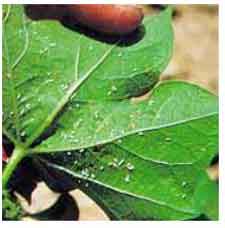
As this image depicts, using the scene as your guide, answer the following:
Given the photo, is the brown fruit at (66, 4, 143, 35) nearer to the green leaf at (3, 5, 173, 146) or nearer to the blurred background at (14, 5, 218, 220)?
the green leaf at (3, 5, 173, 146)

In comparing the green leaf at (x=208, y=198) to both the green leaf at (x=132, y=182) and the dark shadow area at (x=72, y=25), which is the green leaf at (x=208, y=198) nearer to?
the green leaf at (x=132, y=182)

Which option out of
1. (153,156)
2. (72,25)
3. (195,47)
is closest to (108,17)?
(72,25)

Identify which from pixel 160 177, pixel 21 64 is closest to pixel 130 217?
pixel 160 177

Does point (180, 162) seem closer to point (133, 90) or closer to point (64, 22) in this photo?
point (133, 90)

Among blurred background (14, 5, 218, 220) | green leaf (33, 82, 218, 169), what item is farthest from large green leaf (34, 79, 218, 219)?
blurred background (14, 5, 218, 220)

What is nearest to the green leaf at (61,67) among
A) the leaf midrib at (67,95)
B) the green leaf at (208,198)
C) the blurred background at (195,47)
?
the leaf midrib at (67,95)

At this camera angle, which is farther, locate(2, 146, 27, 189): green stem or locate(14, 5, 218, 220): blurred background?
locate(14, 5, 218, 220): blurred background
